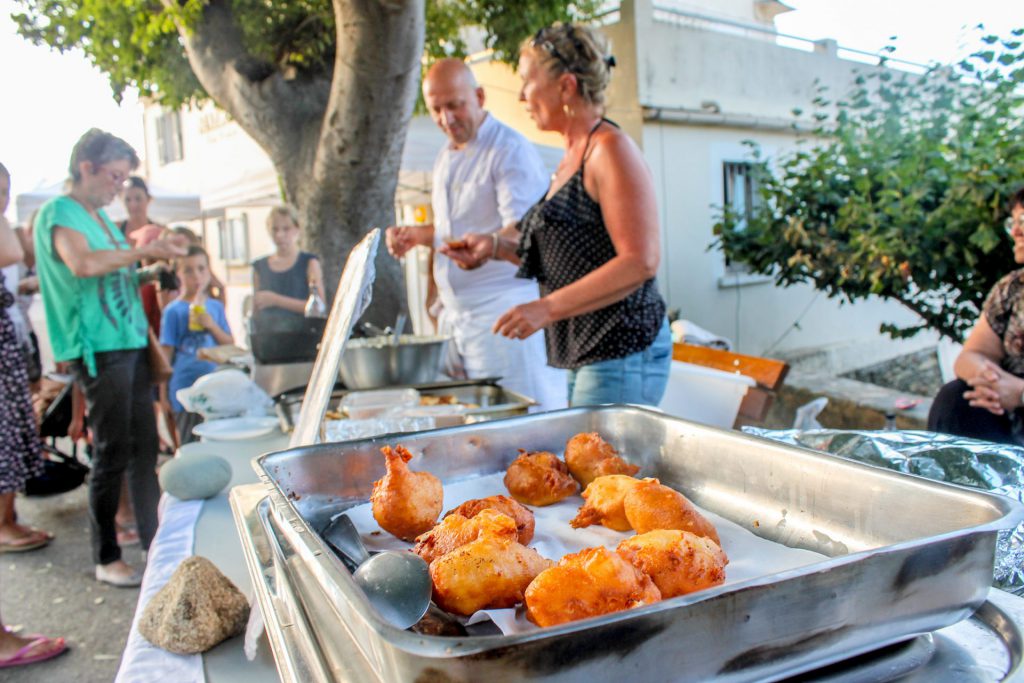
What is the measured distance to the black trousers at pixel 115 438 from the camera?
352 cm

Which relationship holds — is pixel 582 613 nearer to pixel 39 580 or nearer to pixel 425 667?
pixel 425 667

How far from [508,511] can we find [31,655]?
9.90 ft

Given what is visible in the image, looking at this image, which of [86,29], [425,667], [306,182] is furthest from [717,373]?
[86,29]

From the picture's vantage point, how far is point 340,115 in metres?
4.89

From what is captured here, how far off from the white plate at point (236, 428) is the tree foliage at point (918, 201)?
12.7ft

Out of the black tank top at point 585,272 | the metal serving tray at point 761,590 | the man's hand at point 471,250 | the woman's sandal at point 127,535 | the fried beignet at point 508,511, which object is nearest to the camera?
the metal serving tray at point 761,590

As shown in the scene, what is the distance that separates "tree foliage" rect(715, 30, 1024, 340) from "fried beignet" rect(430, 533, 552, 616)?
4151mm

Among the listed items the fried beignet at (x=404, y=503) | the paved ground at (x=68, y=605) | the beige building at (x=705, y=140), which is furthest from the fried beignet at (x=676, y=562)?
the beige building at (x=705, y=140)

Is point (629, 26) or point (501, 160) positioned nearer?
point (501, 160)

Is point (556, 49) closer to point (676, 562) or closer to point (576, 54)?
point (576, 54)

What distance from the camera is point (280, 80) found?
5750 mm

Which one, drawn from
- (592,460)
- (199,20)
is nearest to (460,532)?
(592,460)

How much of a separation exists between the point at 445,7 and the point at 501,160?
16.0 ft

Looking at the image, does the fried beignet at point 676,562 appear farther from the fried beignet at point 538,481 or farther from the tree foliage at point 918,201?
the tree foliage at point 918,201
